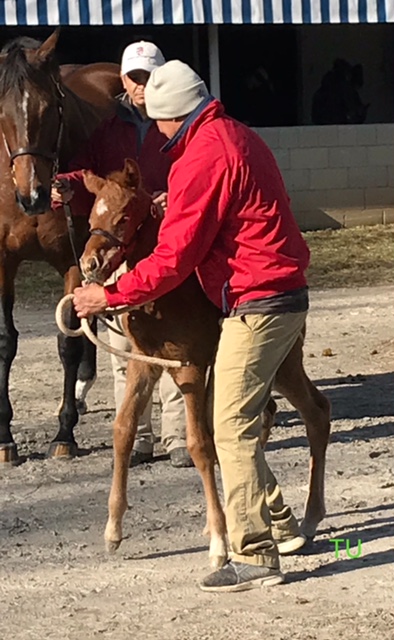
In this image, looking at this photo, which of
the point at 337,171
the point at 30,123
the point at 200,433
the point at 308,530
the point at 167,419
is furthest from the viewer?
the point at 337,171

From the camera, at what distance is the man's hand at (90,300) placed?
16.2ft

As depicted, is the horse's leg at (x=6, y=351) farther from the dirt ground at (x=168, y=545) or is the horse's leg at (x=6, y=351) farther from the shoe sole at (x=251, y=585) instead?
the shoe sole at (x=251, y=585)

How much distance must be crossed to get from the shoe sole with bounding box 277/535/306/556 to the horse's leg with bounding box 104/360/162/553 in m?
0.68

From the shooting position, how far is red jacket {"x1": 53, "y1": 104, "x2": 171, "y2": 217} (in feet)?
22.1

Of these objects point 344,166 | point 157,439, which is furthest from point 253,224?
point 344,166

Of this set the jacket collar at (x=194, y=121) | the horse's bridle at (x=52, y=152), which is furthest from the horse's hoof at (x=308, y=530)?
the horse's bridle at (x=52, y=152)

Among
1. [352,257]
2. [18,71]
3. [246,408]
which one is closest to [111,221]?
[246,408]

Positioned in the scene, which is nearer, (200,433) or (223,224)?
(223,224)

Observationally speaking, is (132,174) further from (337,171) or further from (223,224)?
(337,171)

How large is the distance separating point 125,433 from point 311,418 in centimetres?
80

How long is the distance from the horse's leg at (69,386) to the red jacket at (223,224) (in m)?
2.56

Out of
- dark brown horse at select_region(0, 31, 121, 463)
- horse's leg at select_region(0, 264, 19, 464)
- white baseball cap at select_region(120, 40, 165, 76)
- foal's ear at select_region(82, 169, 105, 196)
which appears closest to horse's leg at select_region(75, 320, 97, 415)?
dark brown horse at select_region(0, 31, 121, 463)

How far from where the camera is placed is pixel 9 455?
728 centimetres

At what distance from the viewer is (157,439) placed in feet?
25.7
